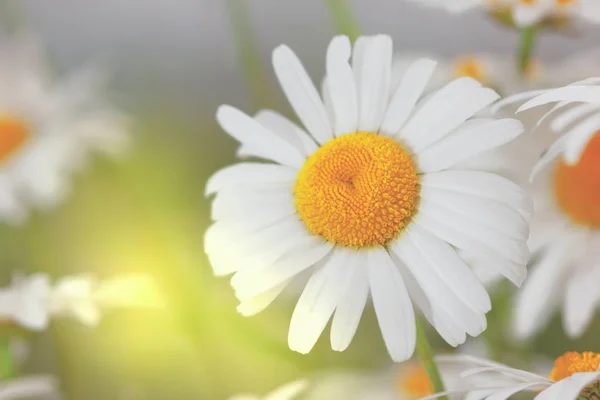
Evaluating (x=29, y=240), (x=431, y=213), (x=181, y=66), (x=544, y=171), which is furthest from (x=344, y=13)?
(x=181, y=66)

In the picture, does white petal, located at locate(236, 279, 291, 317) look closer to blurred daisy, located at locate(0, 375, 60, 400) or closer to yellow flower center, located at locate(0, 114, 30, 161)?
blurred daisy, located at locate(0, 375, 60, 400)

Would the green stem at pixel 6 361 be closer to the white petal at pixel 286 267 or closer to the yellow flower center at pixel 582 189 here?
the white petal at pixel 286 267

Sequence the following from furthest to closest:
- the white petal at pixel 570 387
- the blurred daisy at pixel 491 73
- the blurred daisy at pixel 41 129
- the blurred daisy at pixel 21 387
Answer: the blurred daisy at pixel 41 129 → the blurred daisy at pixel 491 73 → the blurred daisy at pixel 21 387 → the white petal at pixel 570 387

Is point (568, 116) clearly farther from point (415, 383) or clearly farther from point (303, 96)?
point (415, 383)

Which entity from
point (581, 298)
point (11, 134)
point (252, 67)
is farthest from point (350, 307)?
point (11, 134)

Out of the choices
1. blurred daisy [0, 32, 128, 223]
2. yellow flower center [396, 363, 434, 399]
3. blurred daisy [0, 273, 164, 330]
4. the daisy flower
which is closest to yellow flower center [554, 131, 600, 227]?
the daisy flower

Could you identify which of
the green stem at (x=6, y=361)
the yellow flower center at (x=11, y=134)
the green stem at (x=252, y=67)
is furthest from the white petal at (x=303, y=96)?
the yellow flower center at (x=11, y=134)
